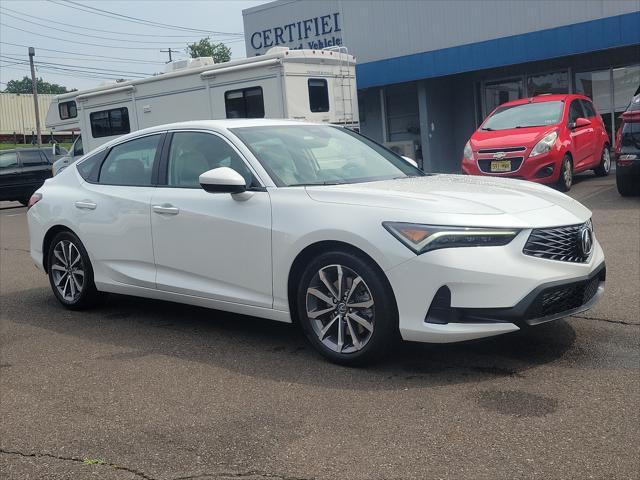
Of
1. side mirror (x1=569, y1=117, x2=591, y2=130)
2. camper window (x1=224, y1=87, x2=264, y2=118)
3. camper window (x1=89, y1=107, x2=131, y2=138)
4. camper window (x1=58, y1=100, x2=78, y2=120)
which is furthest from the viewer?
camper window (x1=58, y1=100, x2=78, y2=120)

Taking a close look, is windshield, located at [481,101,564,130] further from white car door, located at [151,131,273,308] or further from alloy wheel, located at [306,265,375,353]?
alloy wheel, located at [306,265,375,353]

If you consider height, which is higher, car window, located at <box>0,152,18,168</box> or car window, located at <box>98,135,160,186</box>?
car window, located at <box>0,152,18,168</box>

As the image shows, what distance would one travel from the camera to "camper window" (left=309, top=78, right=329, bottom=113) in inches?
570

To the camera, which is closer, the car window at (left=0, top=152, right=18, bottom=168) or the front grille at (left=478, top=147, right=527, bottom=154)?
the front grille at (left=478, top=147, right=527, bottom=154)

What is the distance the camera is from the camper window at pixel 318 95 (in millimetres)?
14477

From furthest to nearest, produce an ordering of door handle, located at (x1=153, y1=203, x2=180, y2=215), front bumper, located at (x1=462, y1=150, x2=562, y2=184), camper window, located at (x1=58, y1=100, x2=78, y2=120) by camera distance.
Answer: camper window, located at (x1=58, y1=100, x2=78, y2=120) < front bumper, located at (x1=462, y1=150, x2=562, y2=184) < door handle, located at (x1=153, y1=203, x2=180, y2=215)

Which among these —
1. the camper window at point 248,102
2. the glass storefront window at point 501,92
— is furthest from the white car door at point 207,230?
the glass storefront window at point 501,92

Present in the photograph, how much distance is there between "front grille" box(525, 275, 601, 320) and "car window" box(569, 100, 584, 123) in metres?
9.79

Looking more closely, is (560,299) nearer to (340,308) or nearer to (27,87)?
(340,308)

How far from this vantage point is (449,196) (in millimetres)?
4562

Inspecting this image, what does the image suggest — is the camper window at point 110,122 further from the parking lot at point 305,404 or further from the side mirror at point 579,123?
the parking lot at point 305,404

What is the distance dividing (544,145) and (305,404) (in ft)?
31.5

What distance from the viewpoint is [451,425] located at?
3684mm

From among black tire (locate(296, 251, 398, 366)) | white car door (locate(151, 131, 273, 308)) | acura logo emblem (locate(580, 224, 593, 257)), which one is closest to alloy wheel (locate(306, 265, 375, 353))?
black tire (locate(296, 251, 398, 366))
